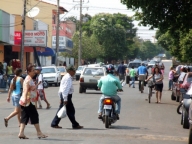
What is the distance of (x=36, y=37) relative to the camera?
5234 centimetres

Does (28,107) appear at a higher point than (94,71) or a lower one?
lower

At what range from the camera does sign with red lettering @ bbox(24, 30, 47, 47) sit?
52281mm

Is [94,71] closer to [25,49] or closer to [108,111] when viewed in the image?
[108,111]

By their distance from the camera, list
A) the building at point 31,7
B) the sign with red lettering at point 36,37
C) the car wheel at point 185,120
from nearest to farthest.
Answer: the car wheel at point 185,120
the sign with red lettering at point 36,37
the building at point 31,7

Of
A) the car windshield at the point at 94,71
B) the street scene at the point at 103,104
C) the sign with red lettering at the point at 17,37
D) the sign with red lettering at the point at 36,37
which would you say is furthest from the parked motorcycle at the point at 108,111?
the sign with red lettering at the point at 17,37

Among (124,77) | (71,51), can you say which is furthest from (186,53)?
(71,51)

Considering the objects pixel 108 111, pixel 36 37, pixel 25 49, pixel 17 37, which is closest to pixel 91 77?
pixel 108 111

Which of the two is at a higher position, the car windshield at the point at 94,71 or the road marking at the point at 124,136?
the car windshield at the point at 94,71

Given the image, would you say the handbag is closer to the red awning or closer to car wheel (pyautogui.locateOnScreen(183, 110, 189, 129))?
car wheel (pyautogui.locateOnScreen(183, 110, 189, 129))

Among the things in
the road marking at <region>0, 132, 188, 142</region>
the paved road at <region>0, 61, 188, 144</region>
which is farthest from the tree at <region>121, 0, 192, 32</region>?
the road marking at <region>0, 132, 188, 142</region>

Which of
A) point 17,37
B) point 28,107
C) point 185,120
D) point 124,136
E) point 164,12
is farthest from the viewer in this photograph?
point 17,37

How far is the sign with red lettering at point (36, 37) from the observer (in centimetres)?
5228

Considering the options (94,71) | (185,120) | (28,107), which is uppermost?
(94,71)

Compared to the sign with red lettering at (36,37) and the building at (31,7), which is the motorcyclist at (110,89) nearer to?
the building at (31,7)
